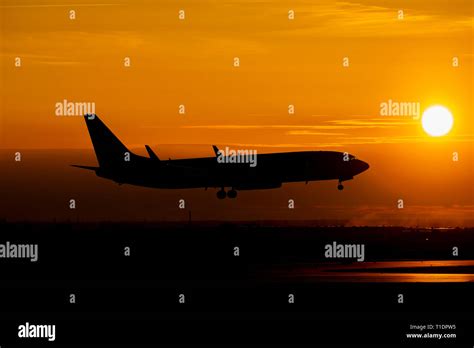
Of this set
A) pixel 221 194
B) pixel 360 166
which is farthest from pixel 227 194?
pixel 360 166

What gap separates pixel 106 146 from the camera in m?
122

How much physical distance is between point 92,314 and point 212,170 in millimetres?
67889

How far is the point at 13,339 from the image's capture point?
123 feet

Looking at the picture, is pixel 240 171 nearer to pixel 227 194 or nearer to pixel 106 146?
pixel 227 194

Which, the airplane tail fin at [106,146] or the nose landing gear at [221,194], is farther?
the airplane tail fin at [106,146]

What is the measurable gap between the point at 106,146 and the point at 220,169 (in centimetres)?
2052

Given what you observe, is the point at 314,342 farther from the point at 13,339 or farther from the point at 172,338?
the point at 13,339

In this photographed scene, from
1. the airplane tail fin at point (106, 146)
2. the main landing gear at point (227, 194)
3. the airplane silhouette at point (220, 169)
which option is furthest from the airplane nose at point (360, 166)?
the airplane tail fin at point (106, 146)

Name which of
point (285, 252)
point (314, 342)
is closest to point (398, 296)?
point (314, 342)

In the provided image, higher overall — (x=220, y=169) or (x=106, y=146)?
(x=106, y=146)

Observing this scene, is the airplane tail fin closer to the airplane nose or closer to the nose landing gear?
the nose landing gear

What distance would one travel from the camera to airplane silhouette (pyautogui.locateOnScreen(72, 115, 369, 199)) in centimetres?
10256

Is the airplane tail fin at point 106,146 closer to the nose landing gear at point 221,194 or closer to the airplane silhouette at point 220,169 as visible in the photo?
the airplane silhouette at point 220,169

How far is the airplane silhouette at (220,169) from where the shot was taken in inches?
4038
